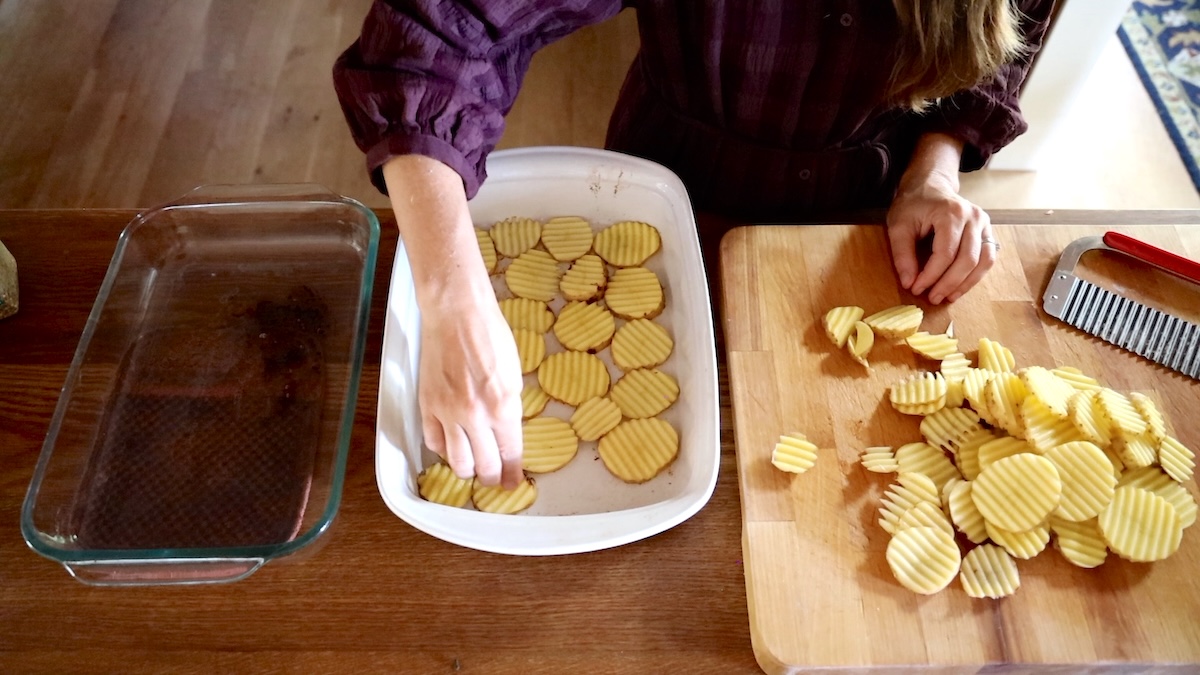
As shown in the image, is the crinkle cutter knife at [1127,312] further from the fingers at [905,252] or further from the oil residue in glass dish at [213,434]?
the oil residue in glass dish at [213,434]

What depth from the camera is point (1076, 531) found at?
706 mm

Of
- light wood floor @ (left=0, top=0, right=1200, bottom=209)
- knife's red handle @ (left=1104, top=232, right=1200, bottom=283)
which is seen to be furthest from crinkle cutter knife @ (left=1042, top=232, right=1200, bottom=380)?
light wood floor @ (left=0, top=0, right=1200, bottom=209)

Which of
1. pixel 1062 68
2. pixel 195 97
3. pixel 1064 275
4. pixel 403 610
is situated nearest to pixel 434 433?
pixel 403 610

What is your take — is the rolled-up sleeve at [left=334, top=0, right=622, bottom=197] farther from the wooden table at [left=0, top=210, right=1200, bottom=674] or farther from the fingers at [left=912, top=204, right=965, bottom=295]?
the fingers at [left=912, top=204, right=965, bottom=295]

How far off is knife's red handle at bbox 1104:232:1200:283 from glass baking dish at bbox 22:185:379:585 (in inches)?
32.2

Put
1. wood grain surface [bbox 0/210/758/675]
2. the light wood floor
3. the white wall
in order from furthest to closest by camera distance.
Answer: the light wood floor
the white wall
wood grain surface [bbox 0/210/758/675]

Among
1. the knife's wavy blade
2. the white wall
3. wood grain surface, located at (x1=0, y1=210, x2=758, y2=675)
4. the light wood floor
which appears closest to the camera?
wood grain surface, located at (x1=0, y1=210, x2=758, y2=675)

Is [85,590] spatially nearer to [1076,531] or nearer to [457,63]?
[457,63]

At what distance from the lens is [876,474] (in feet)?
2.46

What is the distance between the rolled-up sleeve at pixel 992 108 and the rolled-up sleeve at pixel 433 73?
466mm

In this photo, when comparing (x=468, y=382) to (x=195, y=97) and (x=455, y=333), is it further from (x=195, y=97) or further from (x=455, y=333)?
(x=195, y=97)

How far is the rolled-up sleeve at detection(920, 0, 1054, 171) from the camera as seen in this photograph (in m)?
0.89

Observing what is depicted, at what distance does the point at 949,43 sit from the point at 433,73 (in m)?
0.49

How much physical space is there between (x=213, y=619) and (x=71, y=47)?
2247mm
